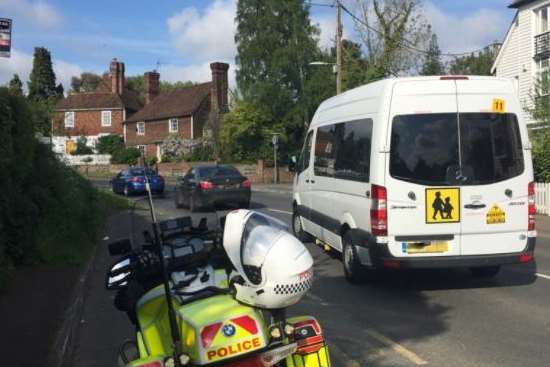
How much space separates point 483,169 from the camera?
7590 mm

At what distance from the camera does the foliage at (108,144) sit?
63.6 m

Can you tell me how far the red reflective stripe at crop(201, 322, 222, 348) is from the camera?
10.7 feet

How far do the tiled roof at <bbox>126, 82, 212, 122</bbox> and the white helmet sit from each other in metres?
54.2

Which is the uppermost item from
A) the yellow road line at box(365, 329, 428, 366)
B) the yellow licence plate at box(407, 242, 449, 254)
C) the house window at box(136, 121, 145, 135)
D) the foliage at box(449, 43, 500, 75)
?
the foliage at box(449, 43, 500, 75)

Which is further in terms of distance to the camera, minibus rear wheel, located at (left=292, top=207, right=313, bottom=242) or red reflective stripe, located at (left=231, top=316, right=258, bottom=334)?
minibus rear wheel, located at (left=292, top=207, right=313, bottom=242)

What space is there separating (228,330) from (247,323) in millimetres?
119

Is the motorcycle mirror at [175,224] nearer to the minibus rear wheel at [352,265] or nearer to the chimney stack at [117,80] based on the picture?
the minibus rear wheel at [352,265]

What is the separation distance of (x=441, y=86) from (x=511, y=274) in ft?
10.4

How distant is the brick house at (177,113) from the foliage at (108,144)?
1.23m

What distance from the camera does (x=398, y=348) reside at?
570 centimetres

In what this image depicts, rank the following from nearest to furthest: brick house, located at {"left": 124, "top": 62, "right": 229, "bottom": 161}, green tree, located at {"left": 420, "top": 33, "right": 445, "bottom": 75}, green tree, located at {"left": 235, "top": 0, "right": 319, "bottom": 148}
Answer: green tree, located at {"left": 420, "top": 33, "right": 445, "bottom": 75} → green tree, located at {"left": 235, "top": 0, "right": 319, "bottom": 148} → brick house, located at {"left": 124, "top": 62, "right": 229, "bottom": 161}

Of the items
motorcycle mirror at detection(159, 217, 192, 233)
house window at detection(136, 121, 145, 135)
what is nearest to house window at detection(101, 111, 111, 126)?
house window at detection(136, 121, 145, 135)

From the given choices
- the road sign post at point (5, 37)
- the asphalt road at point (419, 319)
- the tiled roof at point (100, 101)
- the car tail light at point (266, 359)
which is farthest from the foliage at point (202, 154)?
the car tail light at point (266, 359)

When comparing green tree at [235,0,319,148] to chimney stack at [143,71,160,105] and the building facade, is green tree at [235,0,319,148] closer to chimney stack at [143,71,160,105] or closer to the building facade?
the building facade
